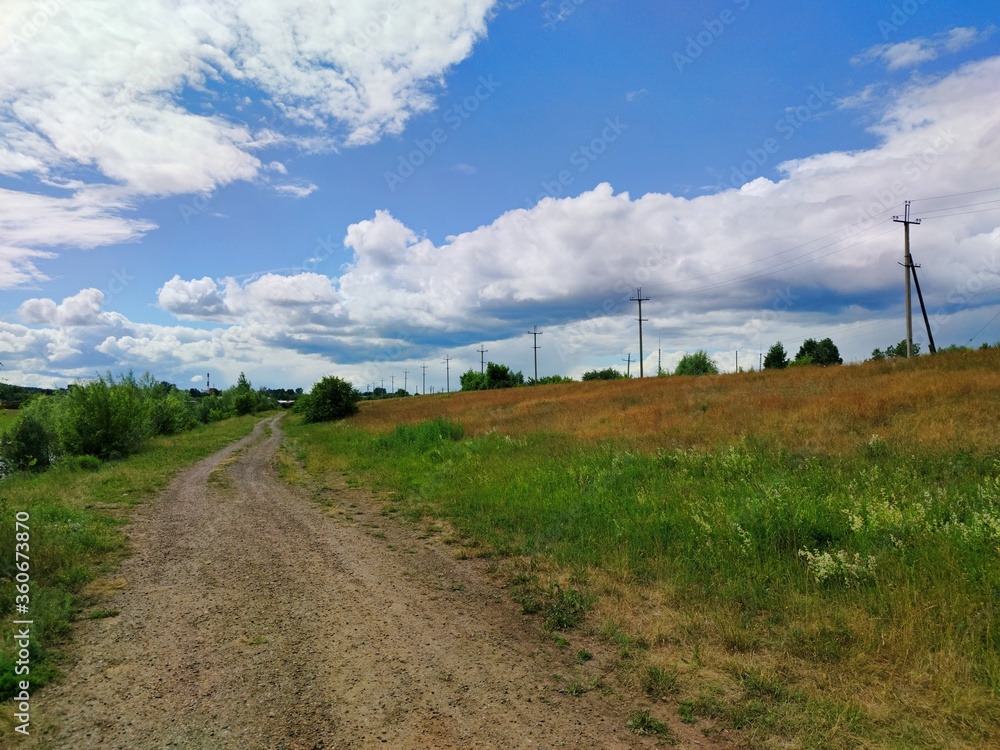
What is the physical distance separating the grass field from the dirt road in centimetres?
73

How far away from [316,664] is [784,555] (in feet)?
16.7

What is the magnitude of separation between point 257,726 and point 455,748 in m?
1.39

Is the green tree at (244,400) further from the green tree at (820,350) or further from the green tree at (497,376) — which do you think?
the green tree at (820,350)

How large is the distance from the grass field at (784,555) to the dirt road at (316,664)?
728 mm

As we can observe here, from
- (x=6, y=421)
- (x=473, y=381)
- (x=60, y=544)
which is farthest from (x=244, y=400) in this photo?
(x=60, y=544)

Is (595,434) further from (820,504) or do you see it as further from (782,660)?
(782,660)

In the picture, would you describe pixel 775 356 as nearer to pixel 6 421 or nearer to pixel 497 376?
pixel 497 376

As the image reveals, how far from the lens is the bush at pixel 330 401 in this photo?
149 feet

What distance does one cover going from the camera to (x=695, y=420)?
52.3 feet

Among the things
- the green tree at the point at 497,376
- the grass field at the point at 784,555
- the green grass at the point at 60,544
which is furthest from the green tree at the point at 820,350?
the green grass at the point at 60,544

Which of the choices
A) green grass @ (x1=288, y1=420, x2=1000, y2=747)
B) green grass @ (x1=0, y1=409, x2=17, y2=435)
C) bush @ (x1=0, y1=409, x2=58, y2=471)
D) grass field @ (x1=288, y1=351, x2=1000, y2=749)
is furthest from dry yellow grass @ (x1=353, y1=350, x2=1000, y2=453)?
green grass @ (x1=0, y1=409, x2=17, y2=435)

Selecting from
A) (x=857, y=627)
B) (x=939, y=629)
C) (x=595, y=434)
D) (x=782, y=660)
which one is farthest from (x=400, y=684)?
(x=595, y=434)

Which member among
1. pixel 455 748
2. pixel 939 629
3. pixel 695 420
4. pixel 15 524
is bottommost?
pixel 455 748

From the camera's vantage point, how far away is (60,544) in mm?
7285
